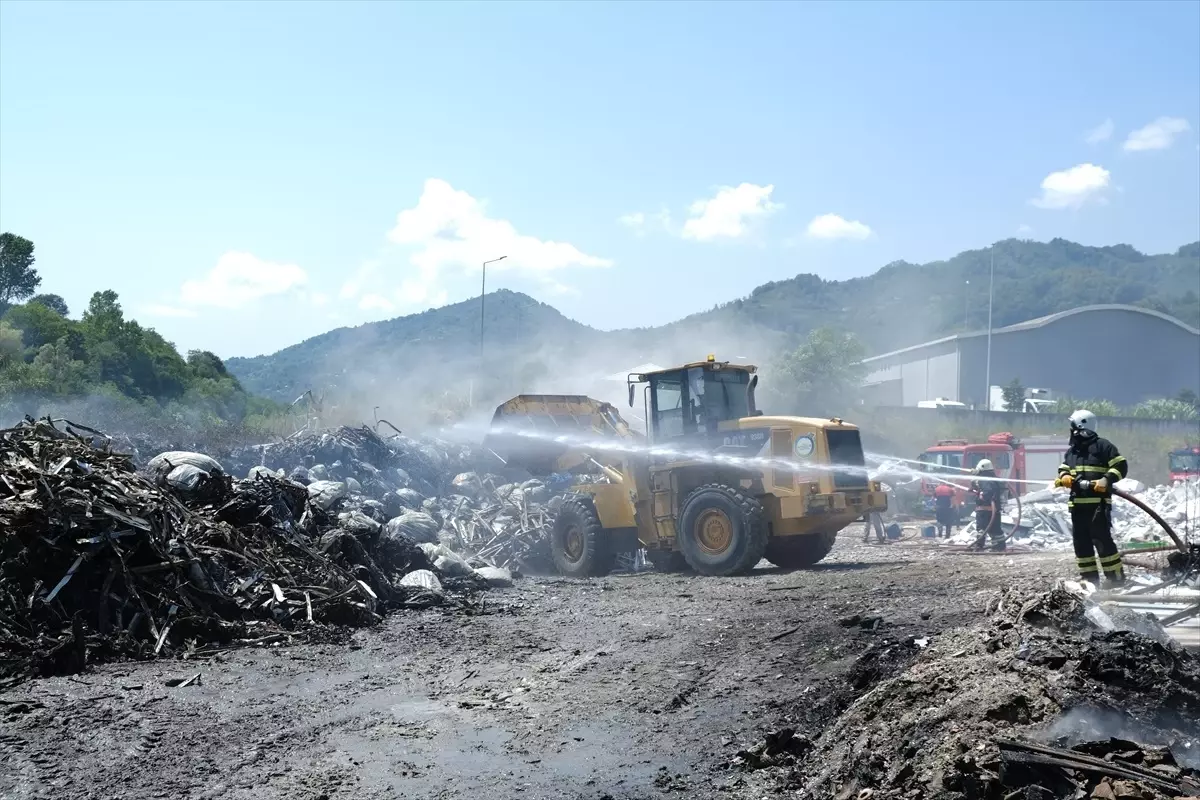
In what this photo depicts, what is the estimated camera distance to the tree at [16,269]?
1262 inches

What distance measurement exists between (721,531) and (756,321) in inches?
4671

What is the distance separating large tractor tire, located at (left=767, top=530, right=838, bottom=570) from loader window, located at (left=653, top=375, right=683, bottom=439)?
1.84 m

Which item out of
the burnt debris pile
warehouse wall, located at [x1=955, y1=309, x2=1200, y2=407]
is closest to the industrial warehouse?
warehouse wall, located at [x1=955, y1=309, x2=1200, y2=407]

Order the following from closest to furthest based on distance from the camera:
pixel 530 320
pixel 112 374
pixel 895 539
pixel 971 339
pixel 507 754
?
1. pixel 507 754
2. pixel 895 539
3. pixel 112 374
4. pixel 971 339
5. pixel 530 320

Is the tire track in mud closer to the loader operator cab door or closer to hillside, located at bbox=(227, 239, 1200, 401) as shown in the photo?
the loader operator cab door

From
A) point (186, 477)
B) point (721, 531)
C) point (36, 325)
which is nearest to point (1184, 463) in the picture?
point (721, 531)

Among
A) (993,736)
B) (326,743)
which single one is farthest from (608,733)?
(993,736)

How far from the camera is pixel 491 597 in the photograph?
10.8 meters

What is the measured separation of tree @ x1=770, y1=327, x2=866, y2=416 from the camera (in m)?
42.8

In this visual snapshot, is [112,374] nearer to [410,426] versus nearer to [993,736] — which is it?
[410,426]

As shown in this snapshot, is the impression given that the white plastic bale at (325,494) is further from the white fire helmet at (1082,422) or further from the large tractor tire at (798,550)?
the white fire helmet at (1082,422)

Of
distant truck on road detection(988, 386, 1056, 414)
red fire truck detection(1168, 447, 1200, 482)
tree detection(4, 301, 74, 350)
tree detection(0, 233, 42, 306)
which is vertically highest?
tree detection(0, 233, 42, 306)

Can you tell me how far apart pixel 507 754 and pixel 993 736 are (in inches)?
99.4

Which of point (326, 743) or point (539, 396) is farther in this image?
point (539, 396)
